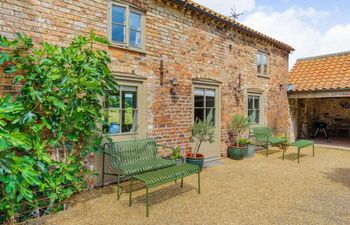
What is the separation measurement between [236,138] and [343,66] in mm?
6666

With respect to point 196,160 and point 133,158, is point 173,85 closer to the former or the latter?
point 196,160

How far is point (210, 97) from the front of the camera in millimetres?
7020

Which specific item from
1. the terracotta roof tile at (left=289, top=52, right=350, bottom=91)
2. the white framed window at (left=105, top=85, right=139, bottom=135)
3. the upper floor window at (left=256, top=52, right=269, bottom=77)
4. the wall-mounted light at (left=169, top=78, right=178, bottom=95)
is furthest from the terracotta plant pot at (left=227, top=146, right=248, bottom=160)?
the terracotta roof tile at (left=289, top=52, right=350, bottom=91)

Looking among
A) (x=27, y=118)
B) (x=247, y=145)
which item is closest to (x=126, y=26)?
(x=27, y=118)

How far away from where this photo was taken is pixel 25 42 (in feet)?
11.3

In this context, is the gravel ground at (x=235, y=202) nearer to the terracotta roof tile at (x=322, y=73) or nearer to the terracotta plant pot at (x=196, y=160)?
the terracotta plant pot at (x=196, y=160)

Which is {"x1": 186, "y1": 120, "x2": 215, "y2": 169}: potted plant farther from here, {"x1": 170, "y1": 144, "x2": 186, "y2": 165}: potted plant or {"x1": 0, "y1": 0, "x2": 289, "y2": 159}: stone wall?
{"x1": 0, "y1": 0, "x2": 289, "y2": 159}: stone wall

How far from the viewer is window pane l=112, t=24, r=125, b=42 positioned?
16.1 feet

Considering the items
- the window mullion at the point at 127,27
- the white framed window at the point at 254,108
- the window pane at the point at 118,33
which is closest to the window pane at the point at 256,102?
the white framed window at the point at 254,108

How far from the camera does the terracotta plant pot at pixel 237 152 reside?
7.20m

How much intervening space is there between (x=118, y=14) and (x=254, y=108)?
623cm

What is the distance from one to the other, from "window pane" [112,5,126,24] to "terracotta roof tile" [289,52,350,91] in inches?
339

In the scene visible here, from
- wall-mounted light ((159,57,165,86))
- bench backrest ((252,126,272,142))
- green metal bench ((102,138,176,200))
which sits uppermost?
wall-mounted light ((159,57,165,86))

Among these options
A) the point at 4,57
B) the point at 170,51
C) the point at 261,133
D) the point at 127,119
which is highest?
the point at 170,51
